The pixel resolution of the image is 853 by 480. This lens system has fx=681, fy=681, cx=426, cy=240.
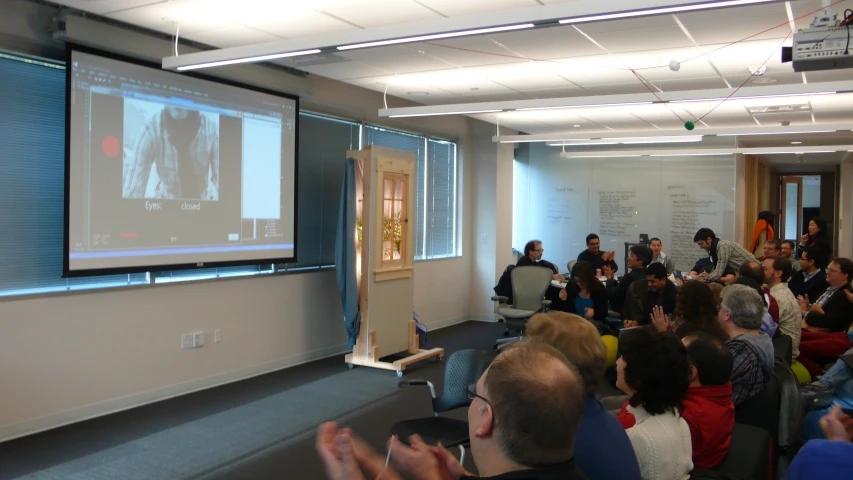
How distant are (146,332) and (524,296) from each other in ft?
14.5

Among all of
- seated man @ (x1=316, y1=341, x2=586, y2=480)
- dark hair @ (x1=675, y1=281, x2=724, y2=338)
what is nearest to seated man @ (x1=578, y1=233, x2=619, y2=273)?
dark hair @ (x1=675, y1=281, x2=724, y2=338)

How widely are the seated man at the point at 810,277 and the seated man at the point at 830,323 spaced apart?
86 cm

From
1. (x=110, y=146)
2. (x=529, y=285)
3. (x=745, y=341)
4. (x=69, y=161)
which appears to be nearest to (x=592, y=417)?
(x=745, y=341)

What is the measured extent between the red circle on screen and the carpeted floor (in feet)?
6.45

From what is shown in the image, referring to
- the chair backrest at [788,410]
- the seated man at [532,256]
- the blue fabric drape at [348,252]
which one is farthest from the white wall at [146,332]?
the chair backrest at [788,410]

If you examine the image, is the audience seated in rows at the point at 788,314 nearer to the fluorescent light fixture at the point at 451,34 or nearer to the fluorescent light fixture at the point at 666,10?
the fluorescent light fixture at the point at 666,10

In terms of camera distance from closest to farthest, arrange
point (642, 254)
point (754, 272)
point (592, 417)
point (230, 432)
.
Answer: point (592, 417), point (230, 432), point (754, 272), point (642, 254)

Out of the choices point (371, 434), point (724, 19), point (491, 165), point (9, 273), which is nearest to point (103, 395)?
point (9, 273)

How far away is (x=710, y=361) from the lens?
2.71m

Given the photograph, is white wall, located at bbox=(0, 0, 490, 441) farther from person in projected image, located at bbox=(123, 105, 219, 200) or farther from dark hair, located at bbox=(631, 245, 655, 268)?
dark hair, located at bbox=(631, 245, 655, 268)

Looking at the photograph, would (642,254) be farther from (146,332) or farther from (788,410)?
(146,332)

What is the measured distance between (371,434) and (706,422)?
2834mm

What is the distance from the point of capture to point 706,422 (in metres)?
2.66

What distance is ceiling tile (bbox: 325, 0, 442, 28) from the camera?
4418 mm
